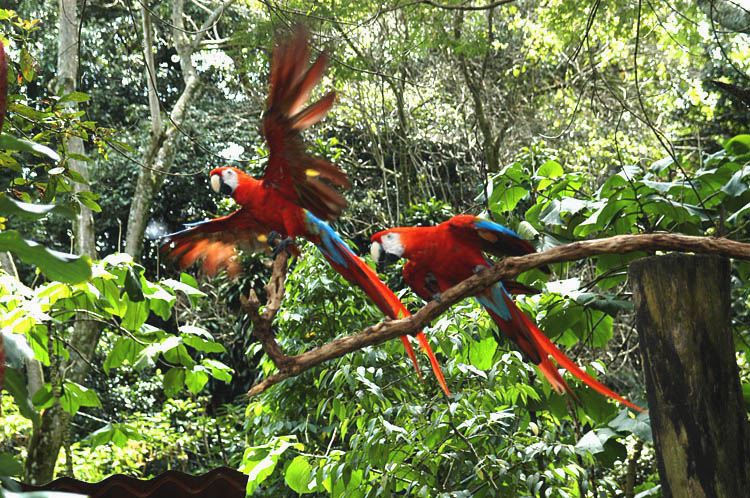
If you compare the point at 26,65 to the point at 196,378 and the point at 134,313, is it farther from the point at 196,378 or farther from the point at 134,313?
the point at 196,378

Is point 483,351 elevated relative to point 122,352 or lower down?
elevated

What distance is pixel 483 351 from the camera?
1.81m

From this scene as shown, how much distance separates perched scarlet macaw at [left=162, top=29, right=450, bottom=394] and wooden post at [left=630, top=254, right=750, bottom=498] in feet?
1.26

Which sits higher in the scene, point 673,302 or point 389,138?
point 389,138

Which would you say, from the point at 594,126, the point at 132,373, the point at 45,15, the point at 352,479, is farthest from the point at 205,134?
the point at 352,479

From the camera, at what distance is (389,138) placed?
500cm

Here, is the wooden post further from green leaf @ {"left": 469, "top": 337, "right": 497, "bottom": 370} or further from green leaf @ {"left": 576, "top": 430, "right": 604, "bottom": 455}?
green leaf @ {"left": 469, "top": 337, "right": 497, "bottom": 370}

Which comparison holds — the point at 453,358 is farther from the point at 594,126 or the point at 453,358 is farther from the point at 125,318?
the point at 594,126

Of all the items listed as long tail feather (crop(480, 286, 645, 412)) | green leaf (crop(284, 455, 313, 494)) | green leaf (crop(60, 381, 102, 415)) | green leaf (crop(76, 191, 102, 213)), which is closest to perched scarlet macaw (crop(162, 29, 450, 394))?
long tail feather (crop(480, 286, 645, 412))

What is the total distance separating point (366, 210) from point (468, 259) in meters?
3.94

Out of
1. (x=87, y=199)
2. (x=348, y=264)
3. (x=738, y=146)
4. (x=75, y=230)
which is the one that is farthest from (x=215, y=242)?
(x=75, y=230)

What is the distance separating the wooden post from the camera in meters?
1.03

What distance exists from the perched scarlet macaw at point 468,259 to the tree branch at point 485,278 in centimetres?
6

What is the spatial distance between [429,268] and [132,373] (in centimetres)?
491
